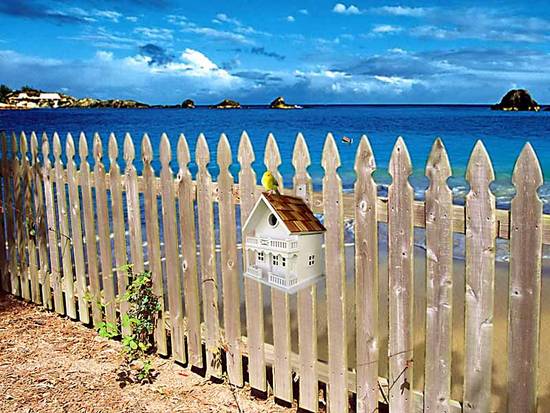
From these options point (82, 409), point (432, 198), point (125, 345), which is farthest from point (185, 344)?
point (432, 198)

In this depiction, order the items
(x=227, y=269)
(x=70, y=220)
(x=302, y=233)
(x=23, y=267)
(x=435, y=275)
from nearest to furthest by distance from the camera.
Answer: (x=302, y=233) < (x=435, y=275) < (x=227, y=269) < (x=70, y=220) < (x=23, y=267)

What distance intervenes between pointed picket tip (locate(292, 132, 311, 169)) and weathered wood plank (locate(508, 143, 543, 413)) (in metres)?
1.10

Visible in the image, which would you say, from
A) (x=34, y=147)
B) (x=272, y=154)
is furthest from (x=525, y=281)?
(x=34, y=147)

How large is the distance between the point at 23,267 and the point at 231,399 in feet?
10.2

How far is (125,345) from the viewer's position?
4480 millimetres

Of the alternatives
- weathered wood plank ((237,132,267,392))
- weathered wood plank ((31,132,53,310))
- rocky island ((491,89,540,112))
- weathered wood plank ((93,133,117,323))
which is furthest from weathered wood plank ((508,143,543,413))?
rocky island ((491,89,540,112))

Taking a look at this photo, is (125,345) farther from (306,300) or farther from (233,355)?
(306,300)

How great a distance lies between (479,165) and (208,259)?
198cm

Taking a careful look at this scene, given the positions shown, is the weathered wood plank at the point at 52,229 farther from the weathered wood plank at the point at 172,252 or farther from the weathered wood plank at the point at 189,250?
the weathered wood plank at the point at 189,250

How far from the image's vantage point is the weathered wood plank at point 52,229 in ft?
17.0

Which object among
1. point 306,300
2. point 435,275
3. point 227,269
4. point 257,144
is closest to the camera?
point 435,275

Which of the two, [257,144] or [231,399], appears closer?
[231,399]

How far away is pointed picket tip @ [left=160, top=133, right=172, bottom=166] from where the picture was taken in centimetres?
394

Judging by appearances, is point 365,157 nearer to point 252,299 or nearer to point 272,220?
point 272,220
